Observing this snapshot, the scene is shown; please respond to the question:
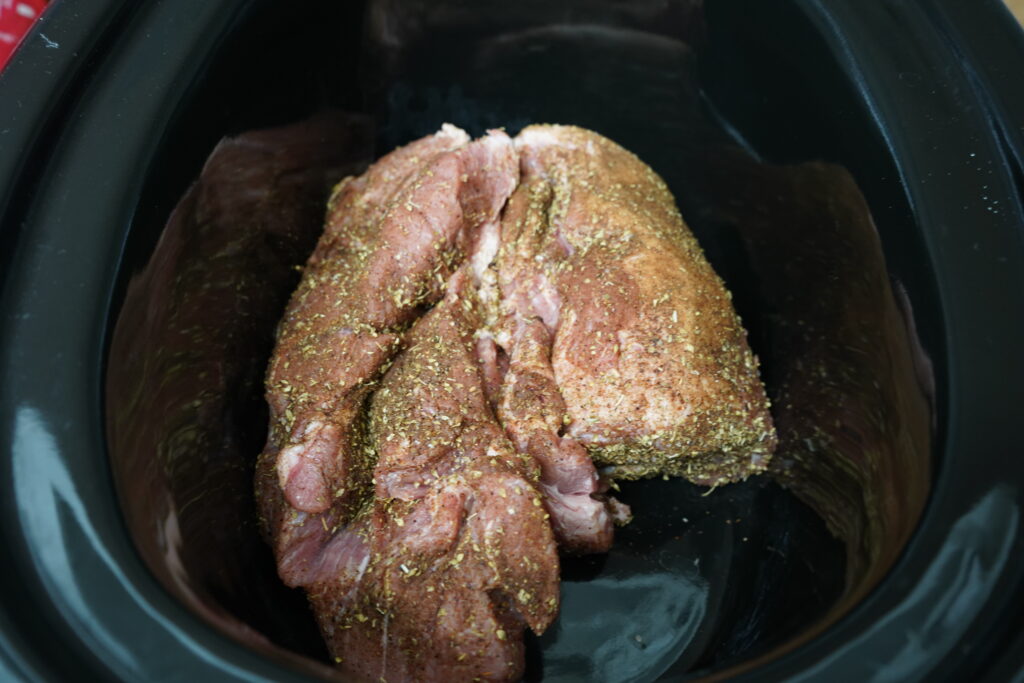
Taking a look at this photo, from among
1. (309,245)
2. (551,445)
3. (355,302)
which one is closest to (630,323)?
(551,445)

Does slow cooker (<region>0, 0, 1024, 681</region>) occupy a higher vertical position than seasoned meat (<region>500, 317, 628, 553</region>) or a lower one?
higher

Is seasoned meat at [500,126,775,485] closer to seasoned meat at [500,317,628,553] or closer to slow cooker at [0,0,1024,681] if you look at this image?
seasoned meat at [500,317,628,553]

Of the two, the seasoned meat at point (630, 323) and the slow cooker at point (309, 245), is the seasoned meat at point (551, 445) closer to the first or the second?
the seasoned meat at point (630, 323)

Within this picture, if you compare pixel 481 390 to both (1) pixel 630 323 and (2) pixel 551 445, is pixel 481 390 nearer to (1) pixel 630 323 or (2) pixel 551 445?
(2) pixel 551 445

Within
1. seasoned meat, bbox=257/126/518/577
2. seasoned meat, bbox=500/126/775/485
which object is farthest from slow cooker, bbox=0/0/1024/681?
seasoned meat, bbox=500/126/775/485

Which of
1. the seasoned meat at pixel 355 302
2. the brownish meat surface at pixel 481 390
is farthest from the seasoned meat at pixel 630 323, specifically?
the seasoned meat at pixel 355 302

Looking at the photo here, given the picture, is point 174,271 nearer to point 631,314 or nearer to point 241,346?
point 241,346
